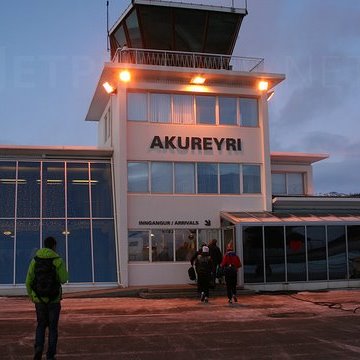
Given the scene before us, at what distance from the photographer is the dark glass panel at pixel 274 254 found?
20797mm

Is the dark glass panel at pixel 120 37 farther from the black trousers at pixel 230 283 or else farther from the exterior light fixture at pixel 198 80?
the black trousers at pixel 230 283

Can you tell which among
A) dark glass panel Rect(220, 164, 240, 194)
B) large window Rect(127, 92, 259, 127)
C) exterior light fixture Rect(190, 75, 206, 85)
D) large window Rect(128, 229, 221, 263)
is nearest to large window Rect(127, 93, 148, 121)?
large window Rect(127, 92, 259, 127)

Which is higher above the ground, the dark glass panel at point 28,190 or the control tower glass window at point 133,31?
the control tower glass window at point 133,31

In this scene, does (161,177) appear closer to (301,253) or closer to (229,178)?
(229,178)

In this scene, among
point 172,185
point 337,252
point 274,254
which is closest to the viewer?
point 274,254

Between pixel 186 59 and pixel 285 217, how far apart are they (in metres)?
7.81

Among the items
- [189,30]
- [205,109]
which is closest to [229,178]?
[205,109]

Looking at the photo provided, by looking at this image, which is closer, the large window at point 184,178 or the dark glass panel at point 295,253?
the dark glass panel at point 295,253

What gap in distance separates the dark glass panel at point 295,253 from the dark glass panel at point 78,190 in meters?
7.72

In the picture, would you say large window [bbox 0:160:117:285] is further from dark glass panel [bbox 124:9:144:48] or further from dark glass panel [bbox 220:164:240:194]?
dark glass panel [bbox 124:9:144:48]

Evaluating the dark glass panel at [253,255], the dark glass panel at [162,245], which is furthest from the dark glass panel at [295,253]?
the dark glass panel at [162,245]

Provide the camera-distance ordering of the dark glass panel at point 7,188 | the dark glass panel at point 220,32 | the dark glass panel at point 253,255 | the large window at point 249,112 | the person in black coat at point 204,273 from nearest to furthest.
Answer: the person in black coat at point 204,273, the dark glass panel at point 253,255, the dark glass panel at point 7,188, the large window at point 249,112, the dark glass panel at point 220,32

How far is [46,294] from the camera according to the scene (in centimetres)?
802

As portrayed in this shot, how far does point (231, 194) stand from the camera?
76.1 feet
